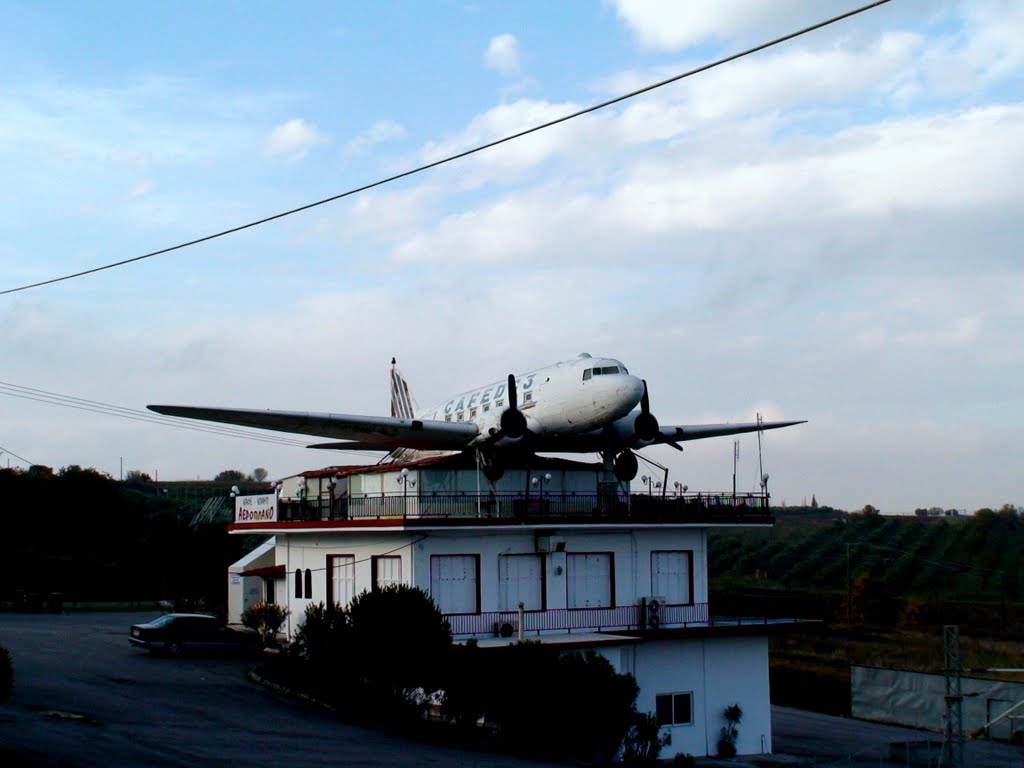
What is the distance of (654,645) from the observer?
110 feet

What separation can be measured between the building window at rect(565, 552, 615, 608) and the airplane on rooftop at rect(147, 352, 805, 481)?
13.2 ft

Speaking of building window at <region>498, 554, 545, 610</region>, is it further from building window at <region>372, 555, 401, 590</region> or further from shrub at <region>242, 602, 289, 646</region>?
shrub at <region>242, 602, 289, 646</region>

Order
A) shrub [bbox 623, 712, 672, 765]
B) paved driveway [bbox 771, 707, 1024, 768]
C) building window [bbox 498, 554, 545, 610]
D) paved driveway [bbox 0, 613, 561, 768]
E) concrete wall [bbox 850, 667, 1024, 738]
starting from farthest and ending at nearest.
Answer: concrete wall [bbox 850, 667, 1024, 738] < paved driveway [bbox 771, 707, 1024, 768] < building window [bbox 498, 554, 545, 610] < shrub [bbox 623, 712, 672, 765] < paved driveway [bbox 0, 613, 561, 768]

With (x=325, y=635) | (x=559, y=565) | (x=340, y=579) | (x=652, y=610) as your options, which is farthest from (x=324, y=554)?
(x=652, y=610)

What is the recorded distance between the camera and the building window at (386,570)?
32938mm

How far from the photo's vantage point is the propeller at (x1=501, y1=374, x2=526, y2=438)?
37562mm

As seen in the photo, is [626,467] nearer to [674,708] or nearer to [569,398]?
[569,398]

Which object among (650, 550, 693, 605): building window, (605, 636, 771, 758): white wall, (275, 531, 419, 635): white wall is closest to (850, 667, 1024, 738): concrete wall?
(605, 636, 771, 758): white wall

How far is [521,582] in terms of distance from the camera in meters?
33.8

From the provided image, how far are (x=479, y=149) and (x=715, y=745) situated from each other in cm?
2217

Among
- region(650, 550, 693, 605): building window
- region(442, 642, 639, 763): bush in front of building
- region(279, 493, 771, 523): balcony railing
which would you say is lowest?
region(442, 642, 639, 763): bush in front of building

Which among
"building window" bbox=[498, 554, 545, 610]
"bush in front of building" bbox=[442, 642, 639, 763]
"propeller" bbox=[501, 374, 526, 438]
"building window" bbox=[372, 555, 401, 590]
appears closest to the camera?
"bush in front of building" bbox=[442, 642, 639, 763]

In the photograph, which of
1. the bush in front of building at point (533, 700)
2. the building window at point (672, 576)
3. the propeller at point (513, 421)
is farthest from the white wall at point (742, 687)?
the propeller at point (513, 421)

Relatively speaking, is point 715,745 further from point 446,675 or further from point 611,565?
point 446,675
